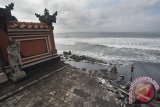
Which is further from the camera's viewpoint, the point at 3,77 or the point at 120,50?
the point at 120,50

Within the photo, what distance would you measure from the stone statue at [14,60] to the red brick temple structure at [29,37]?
24.4 inches

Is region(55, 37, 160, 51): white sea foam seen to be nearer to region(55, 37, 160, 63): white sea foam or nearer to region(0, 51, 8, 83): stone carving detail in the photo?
region(55, 37, 160, 63): white sea foam

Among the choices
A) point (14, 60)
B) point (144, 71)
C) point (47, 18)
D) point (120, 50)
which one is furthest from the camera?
point (120, 50)

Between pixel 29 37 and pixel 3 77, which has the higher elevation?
pixel 29 37

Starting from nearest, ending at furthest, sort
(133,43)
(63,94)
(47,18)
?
1. (63,94)
2. (47,18)
3. (133,43)

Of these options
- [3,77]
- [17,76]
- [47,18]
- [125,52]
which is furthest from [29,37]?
[125,52]

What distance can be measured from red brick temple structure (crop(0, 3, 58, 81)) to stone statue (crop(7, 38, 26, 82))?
621mm

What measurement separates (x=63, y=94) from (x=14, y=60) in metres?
3.47

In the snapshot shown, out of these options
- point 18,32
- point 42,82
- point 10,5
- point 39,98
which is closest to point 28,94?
point 39,98

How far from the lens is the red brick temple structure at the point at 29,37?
7.28 metres

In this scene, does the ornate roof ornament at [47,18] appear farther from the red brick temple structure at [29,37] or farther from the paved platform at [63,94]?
the paved platform at [63,94]

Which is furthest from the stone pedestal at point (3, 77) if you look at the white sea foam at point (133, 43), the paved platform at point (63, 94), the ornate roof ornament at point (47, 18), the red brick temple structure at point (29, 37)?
the white sea foam at point (133, 43)

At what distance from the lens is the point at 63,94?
668 cm

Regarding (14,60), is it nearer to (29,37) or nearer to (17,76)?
(17,76)
